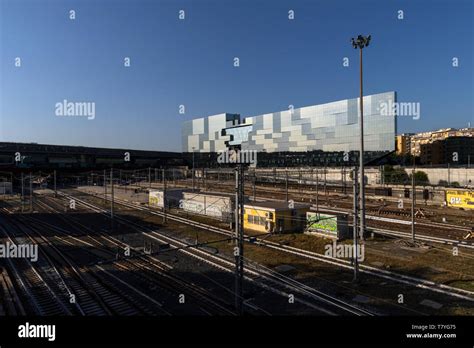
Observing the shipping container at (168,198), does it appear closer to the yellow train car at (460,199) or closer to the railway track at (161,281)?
the railway track at (161,281)

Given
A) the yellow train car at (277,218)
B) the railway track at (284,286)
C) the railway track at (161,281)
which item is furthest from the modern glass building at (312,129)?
the railway track at (161,281)

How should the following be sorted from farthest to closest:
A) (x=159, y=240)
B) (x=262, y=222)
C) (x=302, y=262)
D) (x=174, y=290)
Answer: (x=262, y=222) < (x=159, y=240) < (x=302, y=262) < (x=174, y=290)

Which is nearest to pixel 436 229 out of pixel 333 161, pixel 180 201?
pixel 180 201

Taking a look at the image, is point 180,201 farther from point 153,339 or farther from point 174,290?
point 153,339

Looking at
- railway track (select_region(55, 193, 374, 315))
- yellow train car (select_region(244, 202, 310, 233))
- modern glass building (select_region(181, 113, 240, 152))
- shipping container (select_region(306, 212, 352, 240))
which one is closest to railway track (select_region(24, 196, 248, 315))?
railway track (select_region(55, 193, 374, 315))

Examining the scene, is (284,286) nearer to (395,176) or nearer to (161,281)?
(161,281)

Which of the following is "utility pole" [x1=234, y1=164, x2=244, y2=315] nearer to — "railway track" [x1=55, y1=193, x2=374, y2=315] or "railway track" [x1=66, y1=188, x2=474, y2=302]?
"railway track" [x1=55, y1=193, x2=374, y2=315]

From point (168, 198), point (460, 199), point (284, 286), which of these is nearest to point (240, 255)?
point (284, 286)
